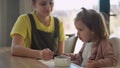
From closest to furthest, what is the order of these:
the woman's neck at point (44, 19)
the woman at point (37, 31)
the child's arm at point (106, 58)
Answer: the child's arm at point (106, 58) → the woman at point (37, 31) → the woman's neck at point (44, 19)

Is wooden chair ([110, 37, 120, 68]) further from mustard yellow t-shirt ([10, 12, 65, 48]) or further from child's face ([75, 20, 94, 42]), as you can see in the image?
mustard yellow t-shirt ([10, 12, 65, 48])

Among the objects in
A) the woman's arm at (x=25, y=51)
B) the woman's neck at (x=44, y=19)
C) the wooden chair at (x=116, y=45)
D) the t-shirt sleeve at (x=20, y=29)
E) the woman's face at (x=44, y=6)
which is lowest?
the woman's arm at (x=25, y=51)

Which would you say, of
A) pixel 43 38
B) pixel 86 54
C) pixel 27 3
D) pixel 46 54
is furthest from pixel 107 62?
pixel 27 3

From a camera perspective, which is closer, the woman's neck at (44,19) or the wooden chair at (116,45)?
the wooden chair at (116,45)

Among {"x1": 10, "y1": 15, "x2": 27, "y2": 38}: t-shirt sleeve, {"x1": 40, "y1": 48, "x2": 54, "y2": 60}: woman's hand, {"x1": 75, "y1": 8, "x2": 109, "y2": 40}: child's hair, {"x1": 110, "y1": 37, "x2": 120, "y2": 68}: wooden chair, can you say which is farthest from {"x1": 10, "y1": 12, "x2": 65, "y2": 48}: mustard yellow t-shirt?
{"x1": 110, "y1": 37, "x2": 120, "y2": 68}: wooden chair

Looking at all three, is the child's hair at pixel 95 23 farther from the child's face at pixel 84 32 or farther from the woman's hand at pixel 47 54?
the woman's hand at pixel 47 54

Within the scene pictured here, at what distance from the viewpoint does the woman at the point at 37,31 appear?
172cm

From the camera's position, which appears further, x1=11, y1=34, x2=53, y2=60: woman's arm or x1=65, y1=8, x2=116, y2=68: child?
x1=11, y1=34, x2=53, y2=60: woman's arm

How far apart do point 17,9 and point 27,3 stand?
0.14 metres

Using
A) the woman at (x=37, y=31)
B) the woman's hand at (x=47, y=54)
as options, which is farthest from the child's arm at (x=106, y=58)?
the woman at (x=37, y=31)

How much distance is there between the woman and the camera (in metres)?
1.72

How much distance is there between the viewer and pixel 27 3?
9.74 ft

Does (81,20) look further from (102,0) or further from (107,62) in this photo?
(102,0)

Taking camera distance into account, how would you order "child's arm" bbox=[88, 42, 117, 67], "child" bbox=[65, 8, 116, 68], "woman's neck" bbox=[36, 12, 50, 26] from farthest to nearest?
"woman's neck" bbox=[36, 12, 50, 26] → "child" bbox=[65, 8, 116, 68] → "child's arm" bbox=[88, 42, 117, 67]
